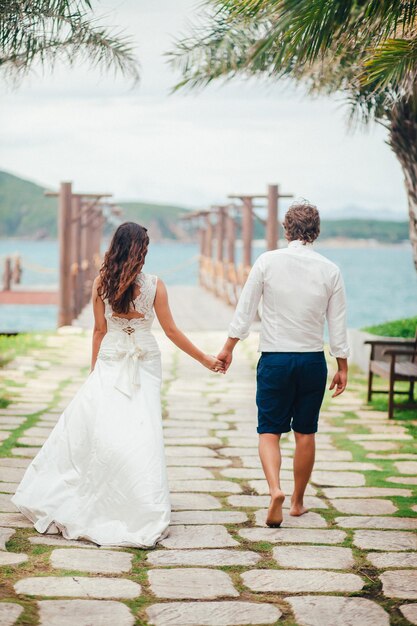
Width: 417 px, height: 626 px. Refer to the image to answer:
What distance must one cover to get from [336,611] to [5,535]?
5.71 feet

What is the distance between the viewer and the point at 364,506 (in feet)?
17.7

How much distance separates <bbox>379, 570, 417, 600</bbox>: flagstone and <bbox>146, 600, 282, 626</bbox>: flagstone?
55 cm

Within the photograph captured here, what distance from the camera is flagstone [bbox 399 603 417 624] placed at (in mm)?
3642

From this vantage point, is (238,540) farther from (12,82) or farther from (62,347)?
(62,347)

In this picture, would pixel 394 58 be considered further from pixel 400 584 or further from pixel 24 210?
pixel 24 210

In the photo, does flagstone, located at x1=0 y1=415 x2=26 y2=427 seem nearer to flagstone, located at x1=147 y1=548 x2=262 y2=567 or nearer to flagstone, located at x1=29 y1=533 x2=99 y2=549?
flagstone, located at x1=29 y1=533 x2=99 y2=549

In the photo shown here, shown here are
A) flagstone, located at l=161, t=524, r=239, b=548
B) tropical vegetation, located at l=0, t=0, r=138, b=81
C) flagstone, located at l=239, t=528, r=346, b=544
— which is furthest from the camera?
tropical vegetation, located at l=0, t=0, r=138, b=81

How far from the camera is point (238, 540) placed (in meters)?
4.67

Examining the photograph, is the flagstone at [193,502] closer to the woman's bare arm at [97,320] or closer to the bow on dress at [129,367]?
the bow on dress at [129,367]

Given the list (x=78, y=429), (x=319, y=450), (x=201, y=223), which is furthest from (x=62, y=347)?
(x=201, y=223)

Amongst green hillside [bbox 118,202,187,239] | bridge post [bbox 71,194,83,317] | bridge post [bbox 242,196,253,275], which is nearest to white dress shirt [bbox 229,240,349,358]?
bridge post [bbox 71,194,83,317]

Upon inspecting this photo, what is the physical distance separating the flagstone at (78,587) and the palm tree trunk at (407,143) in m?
6.70

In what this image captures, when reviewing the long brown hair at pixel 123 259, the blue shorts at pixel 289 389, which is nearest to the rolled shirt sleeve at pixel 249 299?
the blue shorts at pixel 289 389

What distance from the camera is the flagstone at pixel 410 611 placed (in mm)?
3642
